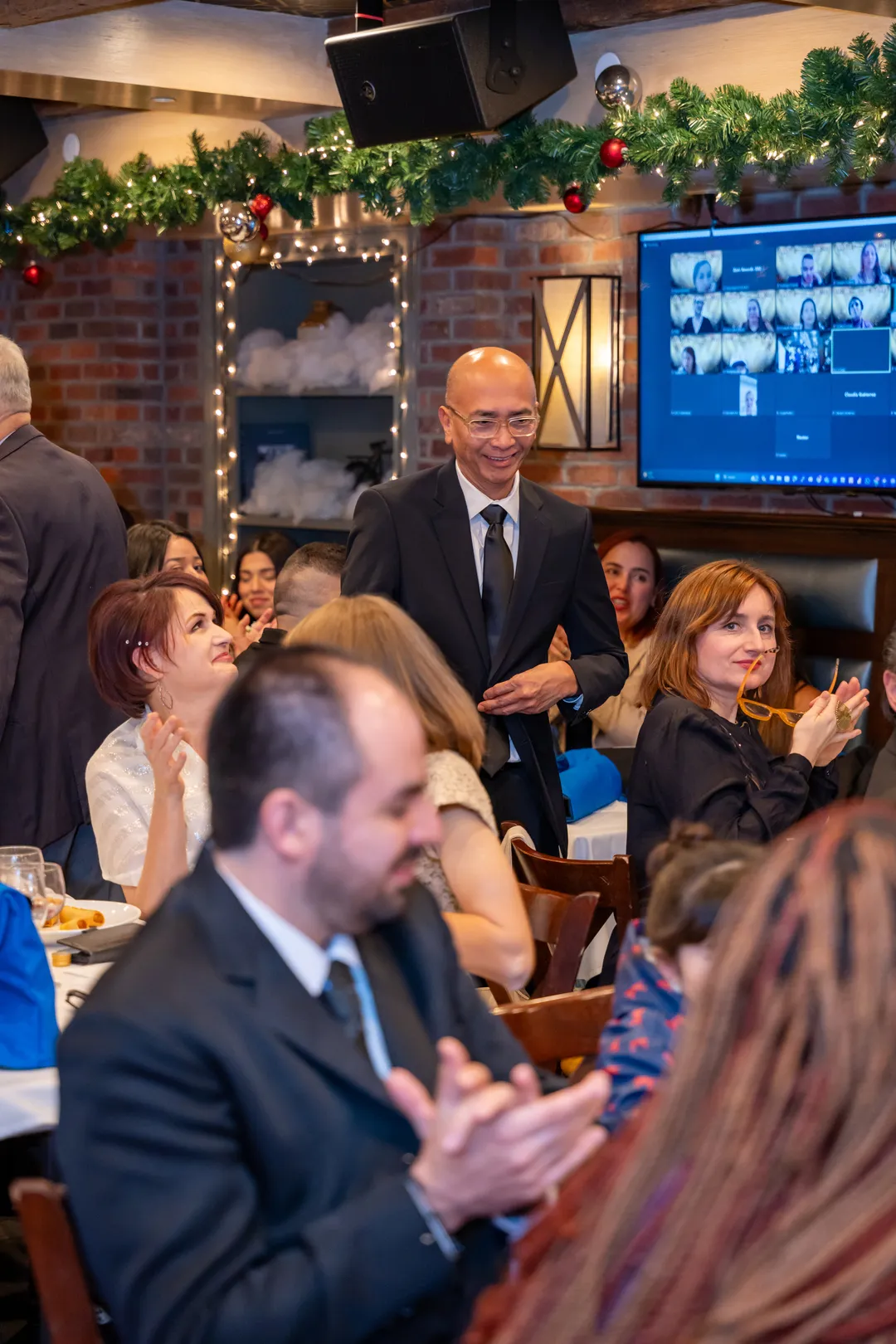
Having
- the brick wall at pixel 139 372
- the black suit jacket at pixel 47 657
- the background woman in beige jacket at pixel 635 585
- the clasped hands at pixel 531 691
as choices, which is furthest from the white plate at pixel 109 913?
the brick wall at pixel 139 372

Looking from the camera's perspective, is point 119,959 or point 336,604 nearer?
point 119,959

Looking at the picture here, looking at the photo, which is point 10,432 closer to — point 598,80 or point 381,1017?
point 598,80

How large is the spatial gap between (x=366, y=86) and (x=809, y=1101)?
3683mm

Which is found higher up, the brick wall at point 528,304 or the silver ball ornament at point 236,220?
the silver ball ornament at point 236,220

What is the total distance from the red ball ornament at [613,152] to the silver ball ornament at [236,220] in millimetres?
1488

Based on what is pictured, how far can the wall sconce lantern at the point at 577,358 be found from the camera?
5.14m

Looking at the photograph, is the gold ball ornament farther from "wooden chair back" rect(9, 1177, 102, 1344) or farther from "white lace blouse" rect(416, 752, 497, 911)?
"wooden chair back" rect(9, 1177, 102, 1344)

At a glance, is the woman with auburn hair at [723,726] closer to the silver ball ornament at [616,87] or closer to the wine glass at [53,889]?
the wine glass at [53,889]

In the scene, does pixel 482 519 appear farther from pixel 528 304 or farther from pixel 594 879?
pixel 528 304

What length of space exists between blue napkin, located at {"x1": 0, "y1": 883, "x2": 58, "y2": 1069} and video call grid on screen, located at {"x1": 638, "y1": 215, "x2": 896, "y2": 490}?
3.19 metres

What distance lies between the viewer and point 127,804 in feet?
9.36

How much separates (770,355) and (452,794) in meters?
3.05

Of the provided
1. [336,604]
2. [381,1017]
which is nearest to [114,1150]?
[381,1017]

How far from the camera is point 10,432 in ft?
11.6
